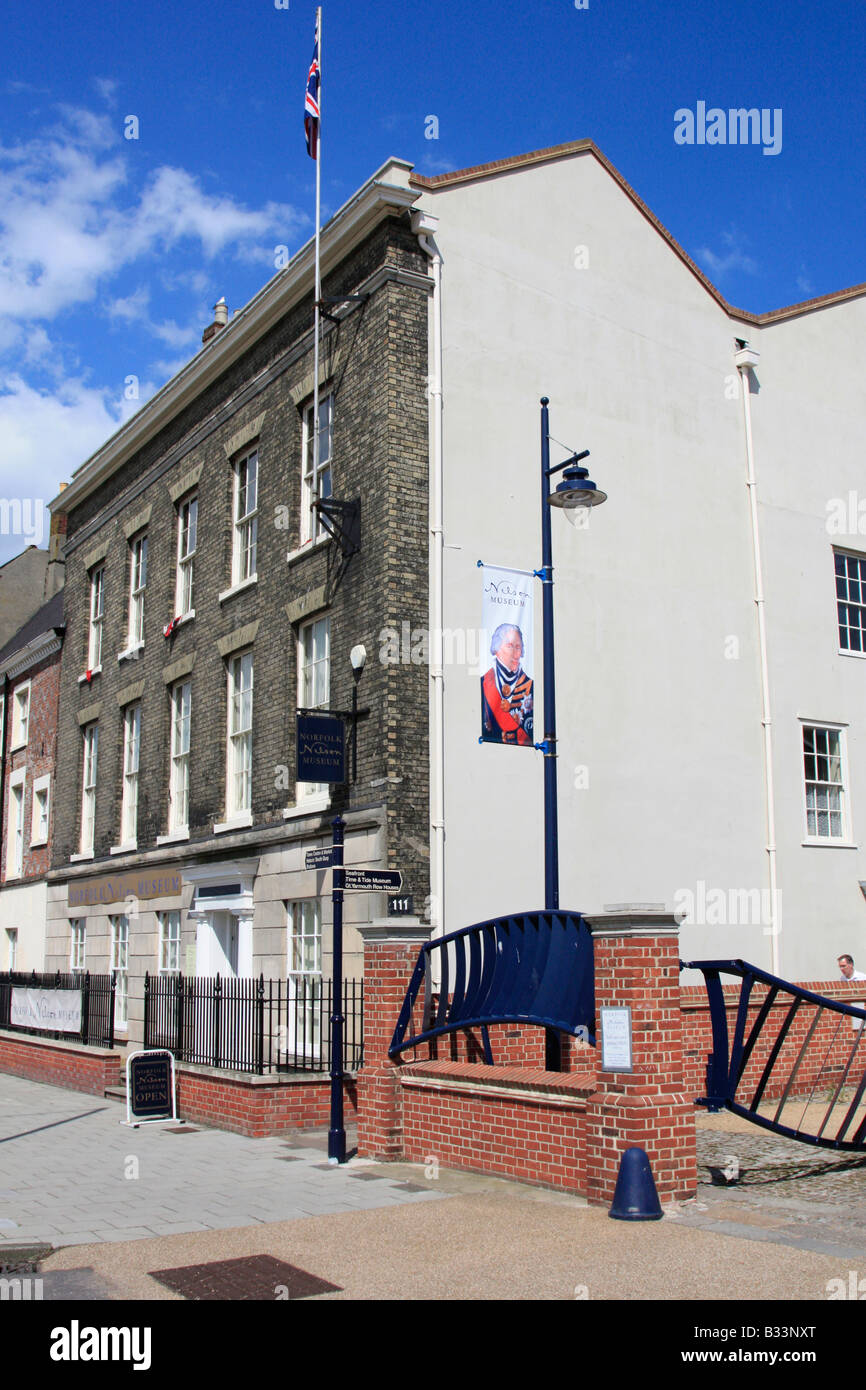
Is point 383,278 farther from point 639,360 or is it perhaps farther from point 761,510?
point 761,510

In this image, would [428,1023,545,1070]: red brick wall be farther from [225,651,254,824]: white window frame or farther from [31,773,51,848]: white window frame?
[31,773,51,848]: white window frame

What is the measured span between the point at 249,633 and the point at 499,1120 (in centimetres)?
1044

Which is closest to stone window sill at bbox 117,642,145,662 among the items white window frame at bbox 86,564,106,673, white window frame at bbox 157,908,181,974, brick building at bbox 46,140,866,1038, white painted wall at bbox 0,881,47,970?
brick building at bbox 46,140,866,1038

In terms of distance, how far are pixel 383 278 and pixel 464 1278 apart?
509 inches

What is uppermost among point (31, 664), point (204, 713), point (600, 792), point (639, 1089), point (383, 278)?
point (383, 278)

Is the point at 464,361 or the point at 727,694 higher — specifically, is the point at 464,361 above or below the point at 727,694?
above

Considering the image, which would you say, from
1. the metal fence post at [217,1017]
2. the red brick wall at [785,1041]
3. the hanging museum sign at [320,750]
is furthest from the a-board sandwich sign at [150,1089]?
the red brick wall at [785,1041]

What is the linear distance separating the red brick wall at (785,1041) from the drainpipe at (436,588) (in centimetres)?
339

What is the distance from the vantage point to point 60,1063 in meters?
20.0

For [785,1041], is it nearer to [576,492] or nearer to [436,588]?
[436,588]

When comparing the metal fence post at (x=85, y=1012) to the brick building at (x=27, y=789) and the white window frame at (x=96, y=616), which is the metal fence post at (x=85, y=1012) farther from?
the brick building at (x=27, y=789)

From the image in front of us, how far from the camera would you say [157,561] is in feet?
75.7
